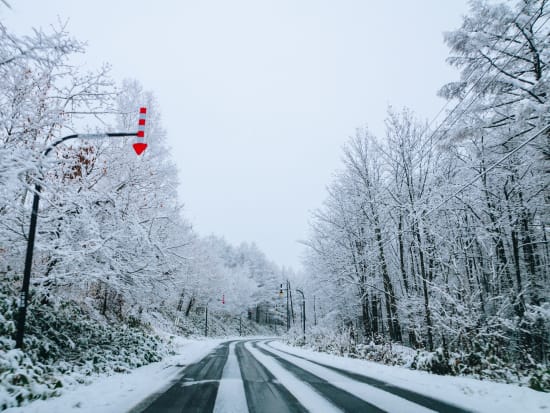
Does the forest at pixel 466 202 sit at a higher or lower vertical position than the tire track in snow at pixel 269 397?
higher

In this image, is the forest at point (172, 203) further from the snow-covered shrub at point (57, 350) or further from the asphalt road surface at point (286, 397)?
the asphalt road surface at point (286, 397)

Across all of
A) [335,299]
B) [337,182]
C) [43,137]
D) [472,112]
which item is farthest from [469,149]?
[43,137]

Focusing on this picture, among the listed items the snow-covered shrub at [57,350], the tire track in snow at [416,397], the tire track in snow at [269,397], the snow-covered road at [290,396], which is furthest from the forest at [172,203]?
the tire track in snow at [269,397]

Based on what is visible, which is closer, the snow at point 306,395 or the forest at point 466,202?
the snow at point 306,395

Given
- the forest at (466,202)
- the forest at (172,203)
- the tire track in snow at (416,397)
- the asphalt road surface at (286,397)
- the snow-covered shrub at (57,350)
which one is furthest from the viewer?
the forest at (466,202)

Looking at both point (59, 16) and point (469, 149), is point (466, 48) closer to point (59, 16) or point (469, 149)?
point (469, 149)

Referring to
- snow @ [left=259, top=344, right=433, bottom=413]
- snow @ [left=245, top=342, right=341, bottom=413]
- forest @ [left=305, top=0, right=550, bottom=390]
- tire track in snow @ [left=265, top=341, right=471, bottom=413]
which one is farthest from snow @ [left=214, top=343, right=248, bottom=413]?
forest @ [left=305, top=0, right=550, bottom=390]

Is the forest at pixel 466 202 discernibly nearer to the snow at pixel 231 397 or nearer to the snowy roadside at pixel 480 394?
the snowy roadside at pixel 480 394

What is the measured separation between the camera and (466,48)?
32.2ft

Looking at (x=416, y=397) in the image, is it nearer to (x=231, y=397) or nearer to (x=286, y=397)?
(x=286, y=397)

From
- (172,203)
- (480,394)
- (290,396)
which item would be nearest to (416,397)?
(480,394)

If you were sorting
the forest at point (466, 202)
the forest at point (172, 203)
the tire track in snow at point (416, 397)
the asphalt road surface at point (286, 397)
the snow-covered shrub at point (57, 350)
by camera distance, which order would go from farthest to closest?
the forest at point (466, 202) < the forest at point (172, 203) < the snow-covered shrub at point (57, 350) < the asphalt road surface at point (286, 397) < the tire track in snow at point (416, 397)

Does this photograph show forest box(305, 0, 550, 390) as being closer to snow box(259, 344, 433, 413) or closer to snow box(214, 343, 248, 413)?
snow box(259, 344, 433, 413)


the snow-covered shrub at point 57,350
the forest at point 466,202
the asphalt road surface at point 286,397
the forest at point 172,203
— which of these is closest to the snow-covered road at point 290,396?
the asphalt road surface at point 286,397
